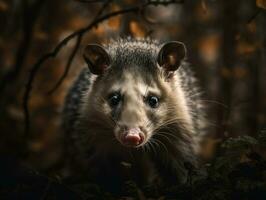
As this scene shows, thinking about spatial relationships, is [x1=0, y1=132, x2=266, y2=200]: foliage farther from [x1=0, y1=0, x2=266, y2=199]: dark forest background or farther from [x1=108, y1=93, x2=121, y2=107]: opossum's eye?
[x1=0, y1=0, x2=266, y2=199]: dark forest background

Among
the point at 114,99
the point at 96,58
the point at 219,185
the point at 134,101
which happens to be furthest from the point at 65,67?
the point at 219,185

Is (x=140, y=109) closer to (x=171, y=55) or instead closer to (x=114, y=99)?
(x=114, y=99)

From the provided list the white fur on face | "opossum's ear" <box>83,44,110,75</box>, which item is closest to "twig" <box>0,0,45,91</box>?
"opossum's ear" <box>83,44,110,75</box>

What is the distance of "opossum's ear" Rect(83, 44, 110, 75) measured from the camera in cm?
635

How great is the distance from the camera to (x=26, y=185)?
5.36 metres

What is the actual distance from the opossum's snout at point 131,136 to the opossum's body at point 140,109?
1.13ft

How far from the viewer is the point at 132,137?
17.0 ft

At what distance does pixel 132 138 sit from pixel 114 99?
90cm

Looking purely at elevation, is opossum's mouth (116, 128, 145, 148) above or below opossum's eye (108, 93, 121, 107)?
below

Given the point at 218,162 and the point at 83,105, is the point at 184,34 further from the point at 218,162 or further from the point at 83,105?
the point at 218,162

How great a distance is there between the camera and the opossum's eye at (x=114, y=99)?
5932mm

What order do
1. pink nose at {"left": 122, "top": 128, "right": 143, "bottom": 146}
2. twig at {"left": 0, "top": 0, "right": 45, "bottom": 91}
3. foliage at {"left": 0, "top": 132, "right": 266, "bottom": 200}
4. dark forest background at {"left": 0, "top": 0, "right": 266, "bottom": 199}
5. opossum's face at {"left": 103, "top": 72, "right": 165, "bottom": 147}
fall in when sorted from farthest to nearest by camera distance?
dark forest background at {"left": 0, "top": 0, "right": 266, "bottom": 199} → twig at {"left": 0, "top": 0, "right": 45, "bottom": 91} → opossum's face at {"left": 103, "top": 72, "right": 165, "bottom": 147} → pink nose at {"left": 122, "top": 128, "right": 143, "bottom": 146} → foliage at {"left": 0, "top": 132, "right": 266, "bottom": 200}

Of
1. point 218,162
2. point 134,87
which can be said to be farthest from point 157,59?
point 218,162

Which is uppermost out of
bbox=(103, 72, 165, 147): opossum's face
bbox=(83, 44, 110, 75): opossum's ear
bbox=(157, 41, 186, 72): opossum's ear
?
bbox=(157, 41, 186, 72): opossum's ear
